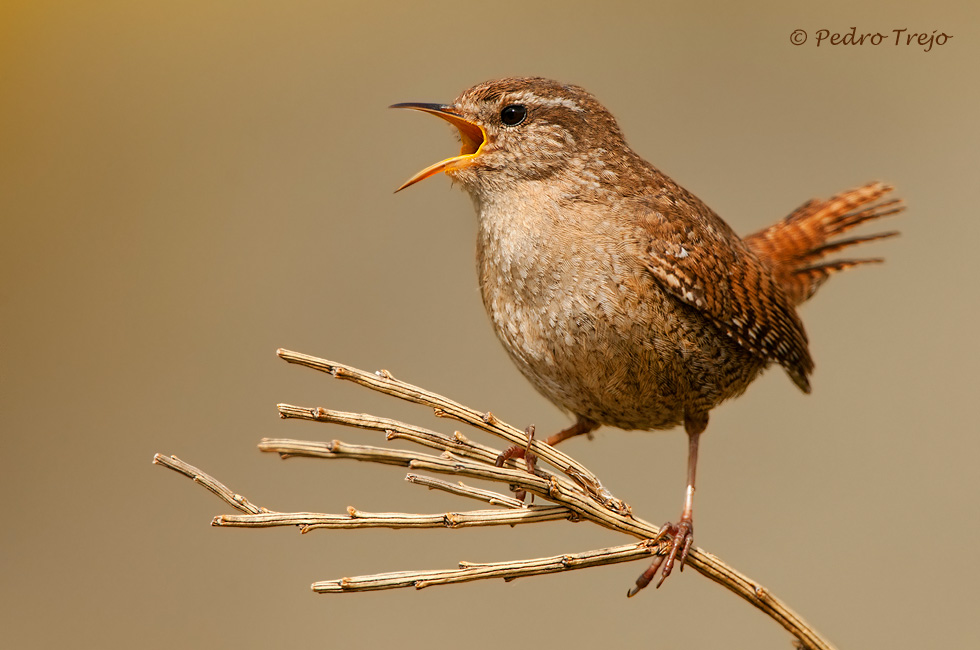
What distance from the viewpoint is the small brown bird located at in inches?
79.2

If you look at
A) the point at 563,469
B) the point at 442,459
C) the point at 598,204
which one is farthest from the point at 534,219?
the point at 442,459

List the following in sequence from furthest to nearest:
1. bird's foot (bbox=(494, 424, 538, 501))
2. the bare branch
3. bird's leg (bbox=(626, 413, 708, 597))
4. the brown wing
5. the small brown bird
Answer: the brown wing
the small brown bird
bird's leg (bbox=(626, 413, 708, 597))
bird's foot (bbox=(494, 424, 538, 501))
the bare branch

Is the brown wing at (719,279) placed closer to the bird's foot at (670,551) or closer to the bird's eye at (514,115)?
the bird's eye at (514,115)

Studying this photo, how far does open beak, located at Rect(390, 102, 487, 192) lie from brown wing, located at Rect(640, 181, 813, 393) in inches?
18.0

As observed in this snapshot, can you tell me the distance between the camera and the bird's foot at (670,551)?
71.4 inches

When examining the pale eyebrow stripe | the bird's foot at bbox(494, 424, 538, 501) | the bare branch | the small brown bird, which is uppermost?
the pale eyebrow stripe

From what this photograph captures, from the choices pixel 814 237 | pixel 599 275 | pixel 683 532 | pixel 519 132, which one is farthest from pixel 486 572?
pixel 814 237

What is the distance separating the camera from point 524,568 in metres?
1.33

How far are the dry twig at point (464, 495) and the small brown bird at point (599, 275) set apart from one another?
39 centimetres

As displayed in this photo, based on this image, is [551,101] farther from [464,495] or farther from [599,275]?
[464,495]

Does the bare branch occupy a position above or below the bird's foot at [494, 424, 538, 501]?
below

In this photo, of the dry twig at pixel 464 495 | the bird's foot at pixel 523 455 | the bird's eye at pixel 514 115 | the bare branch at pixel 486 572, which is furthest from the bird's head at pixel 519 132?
the bare branch at pixel 486 572

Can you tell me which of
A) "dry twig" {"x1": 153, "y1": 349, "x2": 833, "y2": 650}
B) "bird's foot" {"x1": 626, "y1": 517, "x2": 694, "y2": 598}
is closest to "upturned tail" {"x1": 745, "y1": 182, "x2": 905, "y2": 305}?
"bird's foot" {"x1": 626, "y1": 517, "x2": 694, "y2": 598}

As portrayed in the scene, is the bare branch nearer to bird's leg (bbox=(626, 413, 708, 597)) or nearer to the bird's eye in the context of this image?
bird's leg (bbox=(626, 413, 708, 597))
